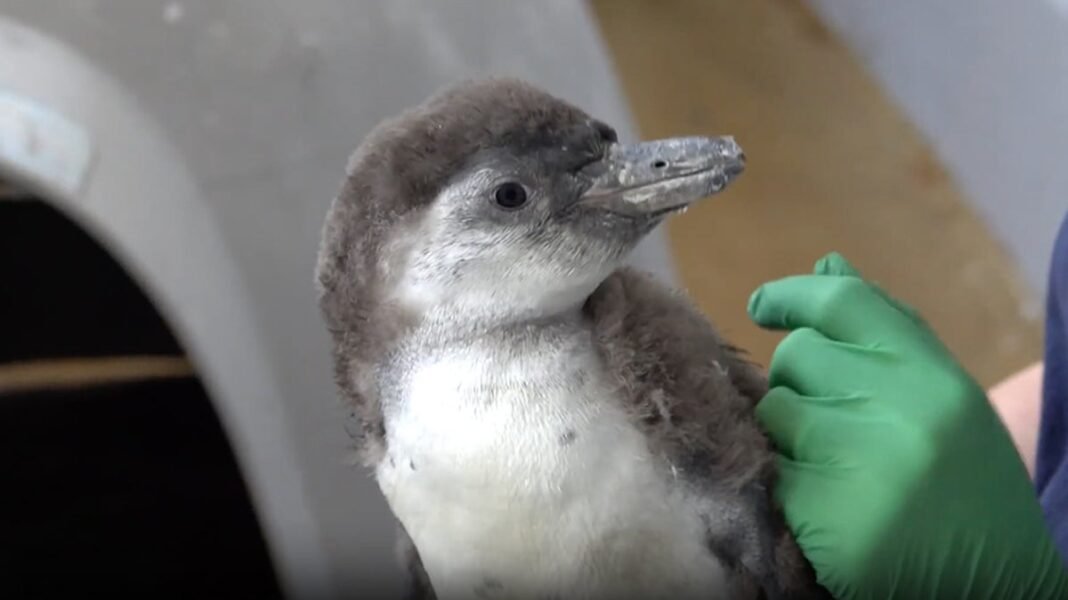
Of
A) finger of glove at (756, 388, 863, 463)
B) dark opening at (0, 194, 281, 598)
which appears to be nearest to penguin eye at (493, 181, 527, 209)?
finger of glove at (756, 388, 863, 463)

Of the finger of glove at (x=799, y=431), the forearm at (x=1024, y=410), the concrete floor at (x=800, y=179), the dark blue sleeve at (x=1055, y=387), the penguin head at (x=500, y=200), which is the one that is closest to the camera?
the penguin head at (x=500, y=200)

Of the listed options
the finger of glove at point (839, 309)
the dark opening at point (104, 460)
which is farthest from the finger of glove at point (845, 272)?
the dark opening at point (104, 460)

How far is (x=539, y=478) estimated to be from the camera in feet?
1.69

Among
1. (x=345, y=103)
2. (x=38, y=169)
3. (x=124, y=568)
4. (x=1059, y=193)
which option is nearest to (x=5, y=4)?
(x=38, y=169)

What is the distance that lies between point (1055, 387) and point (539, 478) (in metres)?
0.40

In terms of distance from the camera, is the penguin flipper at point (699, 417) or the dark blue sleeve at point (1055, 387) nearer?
the penguin flipper at point (699, 417)

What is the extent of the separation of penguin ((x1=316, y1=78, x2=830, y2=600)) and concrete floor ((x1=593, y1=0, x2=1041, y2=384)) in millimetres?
770

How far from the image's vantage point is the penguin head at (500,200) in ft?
1.68

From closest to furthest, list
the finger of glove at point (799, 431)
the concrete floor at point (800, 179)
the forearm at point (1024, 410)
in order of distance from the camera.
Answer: the finger of glove at point (799, 431) < the forearm at point (1024, 410) < the concrete floor at point (800, 179)

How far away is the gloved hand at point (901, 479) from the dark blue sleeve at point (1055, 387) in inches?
4.4

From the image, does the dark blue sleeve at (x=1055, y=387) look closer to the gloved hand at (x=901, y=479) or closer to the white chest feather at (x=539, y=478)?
the gloved hand at (x=901, y=479)

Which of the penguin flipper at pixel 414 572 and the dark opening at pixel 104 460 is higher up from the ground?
the dark opening at pixel 104 460

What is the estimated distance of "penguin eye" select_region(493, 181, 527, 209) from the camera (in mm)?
516

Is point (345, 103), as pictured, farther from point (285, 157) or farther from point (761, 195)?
point (761, 195)
